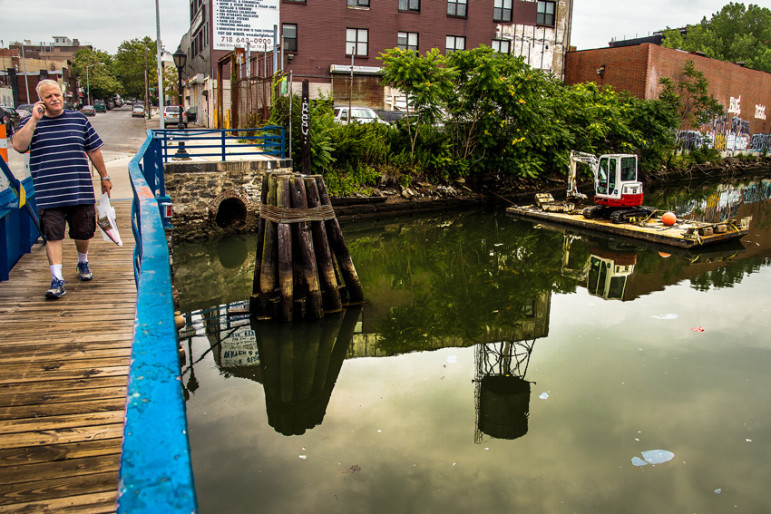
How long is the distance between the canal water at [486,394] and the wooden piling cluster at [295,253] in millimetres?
383

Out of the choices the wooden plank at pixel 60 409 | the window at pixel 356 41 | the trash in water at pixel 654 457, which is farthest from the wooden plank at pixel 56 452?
the window at pixel 356 41

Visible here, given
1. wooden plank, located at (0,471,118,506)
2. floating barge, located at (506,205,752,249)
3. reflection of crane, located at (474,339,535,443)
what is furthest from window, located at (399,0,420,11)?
wooden plank, located at (0,471,118,506)

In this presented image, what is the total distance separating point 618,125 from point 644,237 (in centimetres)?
1473

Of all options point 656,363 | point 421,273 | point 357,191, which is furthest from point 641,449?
point 357,191

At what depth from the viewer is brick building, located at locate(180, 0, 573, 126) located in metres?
33.4

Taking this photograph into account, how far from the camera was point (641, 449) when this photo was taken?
22.9 ft

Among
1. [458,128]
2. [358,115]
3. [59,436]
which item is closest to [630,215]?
[458,128]

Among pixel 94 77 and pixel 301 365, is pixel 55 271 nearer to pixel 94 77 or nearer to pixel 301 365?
pixel 301 365

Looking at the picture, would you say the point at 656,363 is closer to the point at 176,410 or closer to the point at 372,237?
the point at 176,410

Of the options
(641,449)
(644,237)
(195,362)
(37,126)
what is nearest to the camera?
(37,126)

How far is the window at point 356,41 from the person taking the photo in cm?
3459

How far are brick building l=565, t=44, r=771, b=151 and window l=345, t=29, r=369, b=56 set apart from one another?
1529 cm

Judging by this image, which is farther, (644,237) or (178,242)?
(644,237)

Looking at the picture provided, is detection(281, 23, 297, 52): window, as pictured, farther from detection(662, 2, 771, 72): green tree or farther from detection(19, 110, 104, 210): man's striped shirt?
detection(662, 2, 771, 72): green tree
